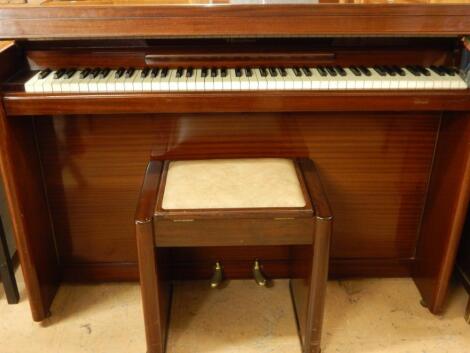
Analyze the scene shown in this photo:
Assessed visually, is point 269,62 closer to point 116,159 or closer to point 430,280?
point 116,159

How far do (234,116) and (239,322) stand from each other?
2.24 feet

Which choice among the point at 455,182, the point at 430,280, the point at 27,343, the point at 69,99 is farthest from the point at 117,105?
the point at 430,280

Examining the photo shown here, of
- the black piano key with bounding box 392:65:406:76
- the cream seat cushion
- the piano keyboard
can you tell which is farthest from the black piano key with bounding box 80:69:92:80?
the black piano key with bounding box 392:65:406:76

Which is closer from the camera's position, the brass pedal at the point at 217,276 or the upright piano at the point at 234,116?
the upright piano at the point at 234,116

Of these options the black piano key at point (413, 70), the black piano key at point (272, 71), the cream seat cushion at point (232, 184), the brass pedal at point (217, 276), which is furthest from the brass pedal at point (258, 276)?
the black piano key at point (413, 70)

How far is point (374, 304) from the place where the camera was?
1.78 metres

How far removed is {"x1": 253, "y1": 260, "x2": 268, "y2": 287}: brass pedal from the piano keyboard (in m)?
0.75

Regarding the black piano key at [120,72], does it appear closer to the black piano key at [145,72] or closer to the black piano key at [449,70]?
the black piano key at [145,72]

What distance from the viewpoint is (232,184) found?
140 cm

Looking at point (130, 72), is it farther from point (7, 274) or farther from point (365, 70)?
point (7, 274)

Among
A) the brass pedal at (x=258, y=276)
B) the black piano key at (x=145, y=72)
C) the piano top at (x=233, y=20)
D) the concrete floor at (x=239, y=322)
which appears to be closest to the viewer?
the piano top at (x=233, y=20)

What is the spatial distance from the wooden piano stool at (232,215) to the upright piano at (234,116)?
19 cm

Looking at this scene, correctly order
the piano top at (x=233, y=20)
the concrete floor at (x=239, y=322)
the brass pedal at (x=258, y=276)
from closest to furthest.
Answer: the piano top at (x=233, y=20)
the concrete floor at (x=239, y=322)
the brass pedal at (x=258, y=276)

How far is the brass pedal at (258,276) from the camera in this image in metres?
1.82
